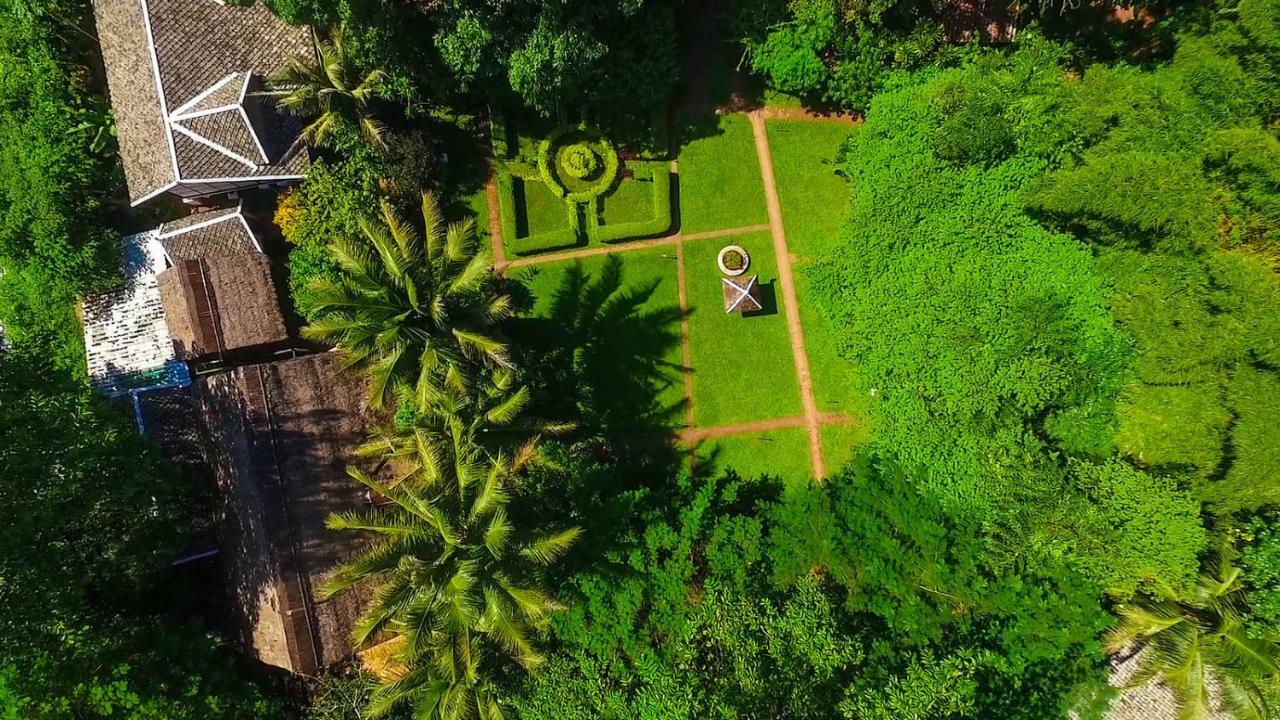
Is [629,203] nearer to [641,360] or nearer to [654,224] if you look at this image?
[654,224]

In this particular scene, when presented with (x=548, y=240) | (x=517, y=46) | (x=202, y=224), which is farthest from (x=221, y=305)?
(x=517, y=46)

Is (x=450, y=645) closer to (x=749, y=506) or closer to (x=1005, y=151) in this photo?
(x=749, y=506)

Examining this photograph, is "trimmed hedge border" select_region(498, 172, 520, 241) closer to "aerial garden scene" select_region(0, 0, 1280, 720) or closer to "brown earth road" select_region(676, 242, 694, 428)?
"aerial garden scene" select_region(0, 0, 1280, 720)

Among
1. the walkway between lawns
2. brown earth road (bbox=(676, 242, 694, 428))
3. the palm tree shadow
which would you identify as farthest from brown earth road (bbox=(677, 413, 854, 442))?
the palm tree shadow

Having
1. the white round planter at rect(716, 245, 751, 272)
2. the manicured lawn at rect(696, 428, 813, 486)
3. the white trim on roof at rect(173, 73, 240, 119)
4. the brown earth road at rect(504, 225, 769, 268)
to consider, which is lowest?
the manicured lawn at rect(696, 428, 813, 486)

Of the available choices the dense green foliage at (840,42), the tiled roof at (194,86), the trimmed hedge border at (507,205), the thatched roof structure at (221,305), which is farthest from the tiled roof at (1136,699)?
the tiled roof at (194,86)

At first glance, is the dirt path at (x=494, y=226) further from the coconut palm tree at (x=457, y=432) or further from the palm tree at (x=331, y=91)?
the coconut palm tree at (x=457, y=432)

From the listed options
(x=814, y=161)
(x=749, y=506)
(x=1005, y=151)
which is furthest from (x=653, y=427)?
(x=1005, y=151)
